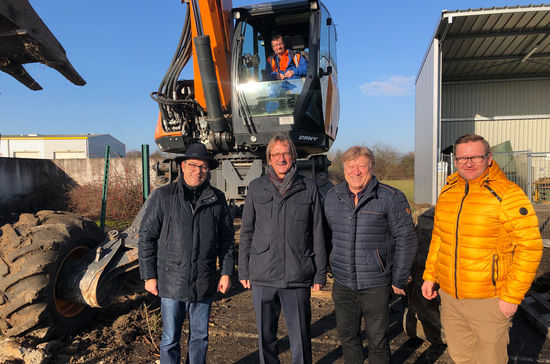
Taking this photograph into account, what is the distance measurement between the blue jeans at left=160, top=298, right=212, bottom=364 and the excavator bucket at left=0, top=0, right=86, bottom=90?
5.85ft

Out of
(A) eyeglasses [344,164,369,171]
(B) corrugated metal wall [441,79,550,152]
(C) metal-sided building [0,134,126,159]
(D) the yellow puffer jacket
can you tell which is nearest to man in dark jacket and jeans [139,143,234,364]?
(A) eyeglasses [344,164,369,171]

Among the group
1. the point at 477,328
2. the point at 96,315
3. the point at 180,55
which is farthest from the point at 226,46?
the point at 477,328

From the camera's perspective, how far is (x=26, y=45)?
2.36 m

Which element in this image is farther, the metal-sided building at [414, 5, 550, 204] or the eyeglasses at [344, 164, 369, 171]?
the metal-sided building at [414, 5, 550, 204]

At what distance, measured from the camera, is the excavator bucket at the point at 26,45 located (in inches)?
88.0

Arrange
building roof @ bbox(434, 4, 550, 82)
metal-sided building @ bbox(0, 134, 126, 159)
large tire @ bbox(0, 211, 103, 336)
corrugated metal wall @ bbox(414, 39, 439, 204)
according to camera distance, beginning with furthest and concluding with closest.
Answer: metal-sided building @ bbox(0, 134, 126, 159) < corrugated metal wall @ bbox(414, 39, 439, 204) < building roof @ bbox(434, 4, 550, 82) < large tire @ bbox(0, 211, 103, 336)

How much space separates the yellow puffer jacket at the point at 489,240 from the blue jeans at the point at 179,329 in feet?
5.41

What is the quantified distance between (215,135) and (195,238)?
2.28m

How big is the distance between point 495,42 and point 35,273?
570 inches

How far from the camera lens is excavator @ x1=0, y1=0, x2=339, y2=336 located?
300 cm

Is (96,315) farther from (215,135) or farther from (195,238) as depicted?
(215,135)

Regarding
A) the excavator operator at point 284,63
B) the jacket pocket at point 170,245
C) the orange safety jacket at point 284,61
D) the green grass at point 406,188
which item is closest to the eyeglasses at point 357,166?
the jacket pocket at point 170,245

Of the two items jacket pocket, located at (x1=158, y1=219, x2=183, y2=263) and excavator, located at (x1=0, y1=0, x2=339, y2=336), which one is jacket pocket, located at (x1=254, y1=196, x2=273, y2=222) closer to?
jacket pocket, located at (x1=158, y1=219, x2=183, y2=263)

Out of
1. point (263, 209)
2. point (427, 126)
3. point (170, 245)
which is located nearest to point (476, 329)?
point (263, 209)
